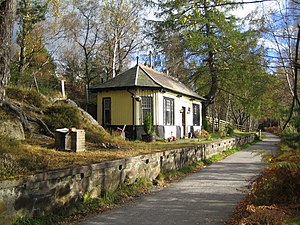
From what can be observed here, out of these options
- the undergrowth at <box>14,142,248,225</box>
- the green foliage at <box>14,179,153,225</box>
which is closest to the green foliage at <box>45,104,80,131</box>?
the undergrowth at <box>14,142,248,225</box>

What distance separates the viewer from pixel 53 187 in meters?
5.92

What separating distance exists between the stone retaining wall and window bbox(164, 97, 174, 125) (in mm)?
10859

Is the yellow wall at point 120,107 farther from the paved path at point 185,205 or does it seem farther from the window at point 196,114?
the paved path at point 185,205

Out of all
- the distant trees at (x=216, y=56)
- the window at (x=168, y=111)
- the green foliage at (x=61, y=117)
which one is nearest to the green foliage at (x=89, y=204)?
the green foliage at (x=61, y=117)

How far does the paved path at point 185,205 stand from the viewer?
6.02m

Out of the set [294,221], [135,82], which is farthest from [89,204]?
[135,82]

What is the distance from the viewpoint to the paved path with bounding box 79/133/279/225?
6023 mm

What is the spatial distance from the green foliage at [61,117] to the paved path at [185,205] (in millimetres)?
4920

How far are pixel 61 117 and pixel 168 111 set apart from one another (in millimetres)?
10458

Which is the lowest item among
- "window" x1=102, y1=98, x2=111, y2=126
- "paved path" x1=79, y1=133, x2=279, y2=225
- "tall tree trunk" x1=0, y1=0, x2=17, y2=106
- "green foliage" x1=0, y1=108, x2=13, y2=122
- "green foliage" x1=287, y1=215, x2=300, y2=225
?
"paved path" x1=79, y1=133, x2=279, y2=225

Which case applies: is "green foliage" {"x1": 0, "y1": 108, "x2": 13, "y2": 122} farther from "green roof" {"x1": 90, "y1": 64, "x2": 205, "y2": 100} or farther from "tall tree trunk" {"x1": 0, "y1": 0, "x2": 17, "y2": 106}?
"green roof" {"x1": 90, "y1": 64, "x2": 205, "y2": 100}

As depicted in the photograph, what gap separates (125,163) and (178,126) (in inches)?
601

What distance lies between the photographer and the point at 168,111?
72.2ft

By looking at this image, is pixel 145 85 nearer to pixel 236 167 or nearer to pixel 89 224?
pixel 236 167
